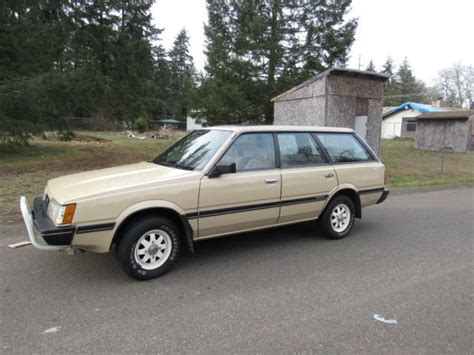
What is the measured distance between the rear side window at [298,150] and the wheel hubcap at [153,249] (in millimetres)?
1858

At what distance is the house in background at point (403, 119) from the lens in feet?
122

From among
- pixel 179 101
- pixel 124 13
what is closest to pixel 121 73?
pixel 124 13

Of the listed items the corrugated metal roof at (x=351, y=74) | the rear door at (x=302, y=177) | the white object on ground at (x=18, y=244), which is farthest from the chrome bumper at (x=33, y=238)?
the corrugated metal roof at (x=351, y=74)

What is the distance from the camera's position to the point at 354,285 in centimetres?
390

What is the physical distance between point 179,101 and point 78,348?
58.2m

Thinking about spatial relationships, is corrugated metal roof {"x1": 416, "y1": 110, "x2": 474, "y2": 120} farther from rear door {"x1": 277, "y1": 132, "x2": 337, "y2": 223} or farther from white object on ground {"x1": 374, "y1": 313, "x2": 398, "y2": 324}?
white object on ground {"x1": 374, "y1": 313, "x2": 398, "y2": 324}

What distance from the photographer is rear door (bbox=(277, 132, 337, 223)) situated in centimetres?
489

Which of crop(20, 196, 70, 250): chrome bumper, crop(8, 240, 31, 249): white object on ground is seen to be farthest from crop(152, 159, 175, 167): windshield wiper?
crop(8, 240, 31, 249): white object on ground

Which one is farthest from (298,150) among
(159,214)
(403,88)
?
(403,88)

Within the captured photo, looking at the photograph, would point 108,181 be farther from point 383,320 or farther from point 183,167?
point 383,320

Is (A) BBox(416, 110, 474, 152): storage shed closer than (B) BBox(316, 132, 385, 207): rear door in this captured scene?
No

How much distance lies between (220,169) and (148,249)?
1.18 m

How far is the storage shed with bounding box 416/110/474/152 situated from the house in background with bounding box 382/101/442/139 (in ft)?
37.5

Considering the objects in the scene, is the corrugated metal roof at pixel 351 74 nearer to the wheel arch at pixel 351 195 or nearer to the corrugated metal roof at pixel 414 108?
the wheel arch at pixel 351 195
